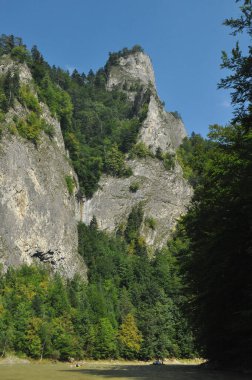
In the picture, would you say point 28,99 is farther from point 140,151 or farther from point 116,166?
point 140,151

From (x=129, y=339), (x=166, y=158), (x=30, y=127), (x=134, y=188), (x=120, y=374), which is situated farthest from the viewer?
(x=166, y=158)

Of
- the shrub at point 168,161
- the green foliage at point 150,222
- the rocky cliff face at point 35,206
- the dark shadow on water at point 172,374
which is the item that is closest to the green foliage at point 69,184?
the rocky cliff face at point 35,206

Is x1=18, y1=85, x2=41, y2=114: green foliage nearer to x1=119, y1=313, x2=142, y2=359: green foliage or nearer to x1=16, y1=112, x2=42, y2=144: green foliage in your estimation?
x1=16, y1=112, x2=42, y2=144: green foliage

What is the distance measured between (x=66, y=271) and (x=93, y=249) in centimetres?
1474

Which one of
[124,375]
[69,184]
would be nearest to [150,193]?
[69,184]

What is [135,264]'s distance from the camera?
112375mm

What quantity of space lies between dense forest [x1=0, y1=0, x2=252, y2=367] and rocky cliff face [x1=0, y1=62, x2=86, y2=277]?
11.7ft

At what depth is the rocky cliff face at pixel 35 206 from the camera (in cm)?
8638

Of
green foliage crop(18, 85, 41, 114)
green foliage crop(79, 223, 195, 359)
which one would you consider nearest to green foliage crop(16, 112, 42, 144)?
green foliage crop(18, 85, 41, 114)

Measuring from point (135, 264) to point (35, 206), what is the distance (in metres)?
32.5

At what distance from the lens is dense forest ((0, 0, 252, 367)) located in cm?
1973

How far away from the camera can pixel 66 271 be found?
9606 cm

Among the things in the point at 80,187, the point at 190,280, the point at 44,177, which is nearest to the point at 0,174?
A: the point at 44,177

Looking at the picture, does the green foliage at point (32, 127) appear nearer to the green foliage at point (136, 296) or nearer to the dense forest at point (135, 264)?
the dense forest at point (135, 264)
